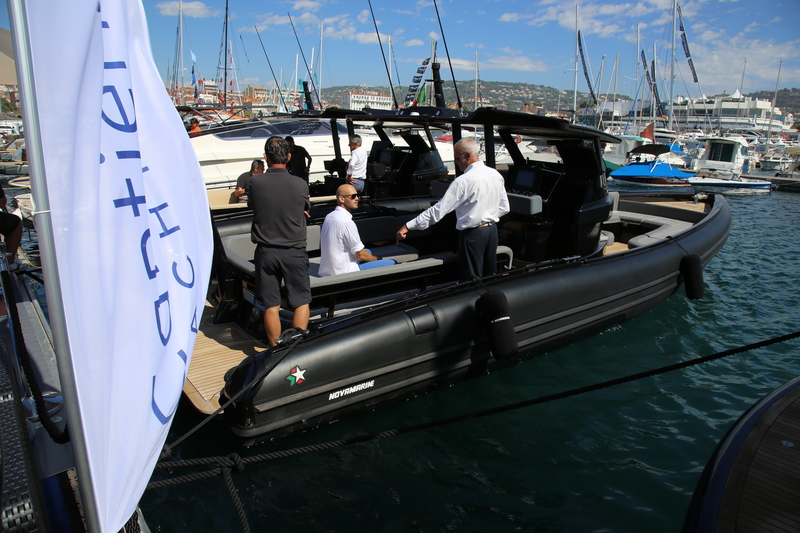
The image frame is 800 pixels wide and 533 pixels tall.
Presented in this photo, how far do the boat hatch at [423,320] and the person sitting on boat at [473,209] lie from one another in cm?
77

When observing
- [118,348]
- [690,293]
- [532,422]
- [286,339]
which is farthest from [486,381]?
[118,348]

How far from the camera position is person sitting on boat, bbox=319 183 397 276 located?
441cm

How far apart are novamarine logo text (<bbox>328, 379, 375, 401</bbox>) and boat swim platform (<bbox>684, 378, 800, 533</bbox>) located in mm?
2149

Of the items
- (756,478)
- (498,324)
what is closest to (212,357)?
(498,324)

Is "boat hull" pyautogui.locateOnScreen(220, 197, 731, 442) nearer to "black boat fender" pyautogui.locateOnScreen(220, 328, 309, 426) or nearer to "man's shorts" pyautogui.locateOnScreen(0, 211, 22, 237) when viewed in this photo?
"black boat fender" pyautogui.locateOnScreen(220, 328, 309, 426)

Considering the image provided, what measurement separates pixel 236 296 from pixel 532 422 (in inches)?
113

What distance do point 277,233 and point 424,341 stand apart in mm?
1405

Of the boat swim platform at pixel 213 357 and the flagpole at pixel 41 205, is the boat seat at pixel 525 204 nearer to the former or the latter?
the boat swim platform at pixel 213 357

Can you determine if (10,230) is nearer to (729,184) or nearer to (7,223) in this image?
(7,223)

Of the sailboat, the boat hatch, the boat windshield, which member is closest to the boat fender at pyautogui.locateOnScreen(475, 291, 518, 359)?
the boat hatch

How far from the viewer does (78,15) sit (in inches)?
53.1

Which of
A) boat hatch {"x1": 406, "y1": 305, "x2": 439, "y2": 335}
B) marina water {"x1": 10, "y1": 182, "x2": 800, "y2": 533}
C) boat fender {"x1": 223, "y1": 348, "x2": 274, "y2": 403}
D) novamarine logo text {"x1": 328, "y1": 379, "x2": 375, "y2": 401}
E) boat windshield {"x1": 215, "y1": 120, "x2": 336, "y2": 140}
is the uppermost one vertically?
boat windshield {"x1": 215, "y1": 120, "x2": 336, "y2": 140}

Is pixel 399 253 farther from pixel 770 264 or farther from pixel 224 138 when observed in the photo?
pixel 224 138

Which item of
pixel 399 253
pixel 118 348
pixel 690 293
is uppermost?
pixel 118 348
